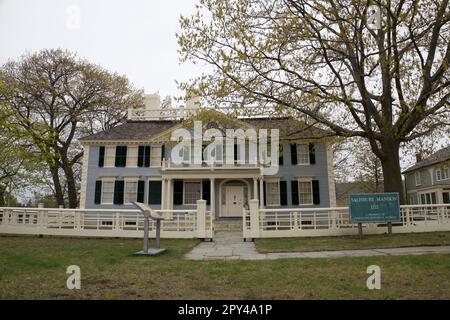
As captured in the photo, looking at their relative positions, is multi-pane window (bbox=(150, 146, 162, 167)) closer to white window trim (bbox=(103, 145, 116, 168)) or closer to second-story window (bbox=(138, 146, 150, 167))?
second-story window (bbox=(138, 146, 150, 167))

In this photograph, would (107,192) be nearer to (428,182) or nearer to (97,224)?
(97,224)

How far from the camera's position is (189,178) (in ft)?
74.7

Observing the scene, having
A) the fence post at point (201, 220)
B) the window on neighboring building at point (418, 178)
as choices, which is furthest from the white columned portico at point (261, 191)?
the window on neighboring building at point (418, 178)

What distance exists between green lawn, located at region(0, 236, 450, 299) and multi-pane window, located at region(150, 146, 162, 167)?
16.0 meters

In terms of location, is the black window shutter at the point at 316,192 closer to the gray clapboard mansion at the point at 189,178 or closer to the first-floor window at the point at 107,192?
the gray clapboard mansion at the point at 189,178

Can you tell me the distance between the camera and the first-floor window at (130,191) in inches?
930

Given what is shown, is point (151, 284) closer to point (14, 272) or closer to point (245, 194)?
point (14, 272)

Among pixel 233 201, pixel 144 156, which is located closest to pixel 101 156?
pixel 144 156

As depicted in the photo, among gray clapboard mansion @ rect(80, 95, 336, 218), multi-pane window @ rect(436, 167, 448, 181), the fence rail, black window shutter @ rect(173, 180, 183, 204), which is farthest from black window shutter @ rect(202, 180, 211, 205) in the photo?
multi-pane window @ rect(436, 167, 448, 181)

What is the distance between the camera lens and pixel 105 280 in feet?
18.4

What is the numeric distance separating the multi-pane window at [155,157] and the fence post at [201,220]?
442 inches

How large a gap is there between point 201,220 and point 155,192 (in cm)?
1064
